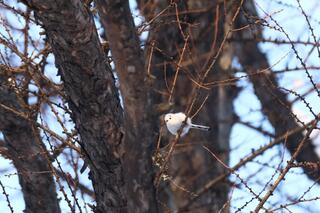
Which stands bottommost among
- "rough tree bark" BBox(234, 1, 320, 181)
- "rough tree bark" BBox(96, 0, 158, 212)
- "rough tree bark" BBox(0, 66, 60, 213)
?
"rough tree bark" BBox(96, 0, 158, 212)

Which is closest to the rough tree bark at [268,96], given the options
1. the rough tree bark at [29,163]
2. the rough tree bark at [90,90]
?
the rough tree bark at [29,163]

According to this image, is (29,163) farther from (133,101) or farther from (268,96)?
(268,96)

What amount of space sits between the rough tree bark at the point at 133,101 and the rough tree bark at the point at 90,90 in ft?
0.78

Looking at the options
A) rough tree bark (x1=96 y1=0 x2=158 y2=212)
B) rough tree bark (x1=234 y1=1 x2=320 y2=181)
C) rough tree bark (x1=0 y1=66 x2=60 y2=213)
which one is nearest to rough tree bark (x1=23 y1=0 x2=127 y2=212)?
rough tree bark (x1=96 y1=0 x2=158 y2=212)

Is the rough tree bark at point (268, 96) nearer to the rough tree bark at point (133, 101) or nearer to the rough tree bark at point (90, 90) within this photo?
the rough tree bark at point (90, 90)

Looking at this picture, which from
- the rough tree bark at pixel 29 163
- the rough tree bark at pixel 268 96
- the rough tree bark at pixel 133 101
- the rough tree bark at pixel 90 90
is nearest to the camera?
the rough tree bark at pixel 133 101

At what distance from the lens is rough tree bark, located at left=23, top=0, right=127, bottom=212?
331 cm

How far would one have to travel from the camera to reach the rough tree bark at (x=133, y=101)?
294cm

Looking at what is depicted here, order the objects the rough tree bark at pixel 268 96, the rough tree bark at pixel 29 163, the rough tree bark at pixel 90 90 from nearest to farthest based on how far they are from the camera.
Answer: the rough tree bark at pixel 90 90 → the rough tree bark at pixel 29 163 → the rough tree bark at pixel 268 96

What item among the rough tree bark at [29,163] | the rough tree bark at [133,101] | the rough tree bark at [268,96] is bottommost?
the rough tree bark at [133,101]

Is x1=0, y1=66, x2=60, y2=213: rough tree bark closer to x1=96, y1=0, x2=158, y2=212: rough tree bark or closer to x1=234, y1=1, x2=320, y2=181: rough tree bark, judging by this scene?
x1=96, y1=0, x2=158, y2=212: rough tree bark

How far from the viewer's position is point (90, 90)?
3.48 metres

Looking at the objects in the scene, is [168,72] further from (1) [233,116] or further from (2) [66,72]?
(2) [66,72]

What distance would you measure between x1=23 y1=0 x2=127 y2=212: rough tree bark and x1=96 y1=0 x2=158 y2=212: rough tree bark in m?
0.24
